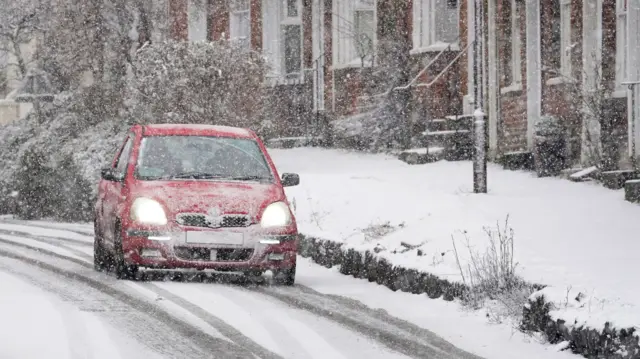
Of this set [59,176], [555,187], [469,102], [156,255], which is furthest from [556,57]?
[156,255]

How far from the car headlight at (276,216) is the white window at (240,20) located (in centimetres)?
2329

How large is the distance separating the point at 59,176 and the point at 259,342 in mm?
20622

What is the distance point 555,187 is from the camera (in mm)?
20453

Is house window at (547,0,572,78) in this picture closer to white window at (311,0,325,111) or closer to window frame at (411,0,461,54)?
window frame at (411,0,461,54)

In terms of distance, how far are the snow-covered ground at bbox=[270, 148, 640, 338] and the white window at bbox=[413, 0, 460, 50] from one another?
4919 millimetres

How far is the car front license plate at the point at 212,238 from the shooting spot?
13547mm

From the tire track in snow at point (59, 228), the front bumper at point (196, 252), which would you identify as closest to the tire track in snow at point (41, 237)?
the tire track in snow at point (59, 228)

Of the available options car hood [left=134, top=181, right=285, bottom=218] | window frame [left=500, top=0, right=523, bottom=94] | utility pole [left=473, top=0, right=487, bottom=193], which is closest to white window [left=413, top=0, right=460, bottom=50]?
window frame [left=500, top=0, right=523, bottom=94]

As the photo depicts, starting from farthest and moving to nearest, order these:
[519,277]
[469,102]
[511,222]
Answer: [469,102]
[511,222]
[519,277]

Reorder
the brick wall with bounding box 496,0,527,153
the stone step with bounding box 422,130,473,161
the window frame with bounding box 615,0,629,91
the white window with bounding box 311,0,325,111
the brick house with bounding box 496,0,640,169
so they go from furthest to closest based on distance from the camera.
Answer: the white window with bounding box 311,0,325,111 < the stone step with bounding box 422,130,473,161 < the brick wall with bounding box 496,0,527,153 < the brick house with bounding box 496,0,640,169 < the window frame with bounding box 615,0,629,91

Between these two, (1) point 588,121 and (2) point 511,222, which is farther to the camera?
(1) point 588,121

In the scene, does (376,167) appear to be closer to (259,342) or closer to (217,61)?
(217,61)

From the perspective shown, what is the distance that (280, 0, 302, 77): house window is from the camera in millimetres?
35938

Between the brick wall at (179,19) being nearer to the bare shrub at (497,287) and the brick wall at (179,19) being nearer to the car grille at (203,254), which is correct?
the car grille at (203,254)
